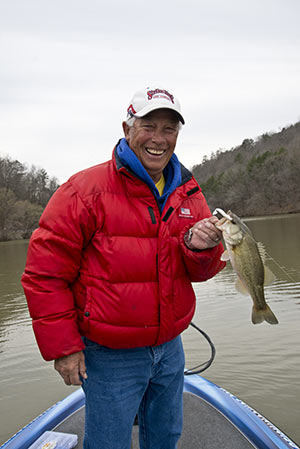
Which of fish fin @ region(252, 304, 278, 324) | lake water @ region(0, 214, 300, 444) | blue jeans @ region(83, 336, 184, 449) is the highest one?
fish fin @ region(252, 304, 278, 324)

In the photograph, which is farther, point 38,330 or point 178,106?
point 178,106

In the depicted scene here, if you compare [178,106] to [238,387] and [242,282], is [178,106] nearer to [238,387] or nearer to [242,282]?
[242,282]

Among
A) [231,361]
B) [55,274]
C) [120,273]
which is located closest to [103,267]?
[120,273]

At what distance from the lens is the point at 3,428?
207 inches

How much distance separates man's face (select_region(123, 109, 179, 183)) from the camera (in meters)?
2.47

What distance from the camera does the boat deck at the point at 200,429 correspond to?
3.47 m

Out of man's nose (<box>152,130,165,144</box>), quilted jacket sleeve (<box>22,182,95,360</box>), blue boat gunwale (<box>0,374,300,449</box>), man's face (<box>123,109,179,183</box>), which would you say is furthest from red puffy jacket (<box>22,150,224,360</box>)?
blue boat gunwale (<box>0,374,300,449</box>)

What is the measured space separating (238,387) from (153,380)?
370cm

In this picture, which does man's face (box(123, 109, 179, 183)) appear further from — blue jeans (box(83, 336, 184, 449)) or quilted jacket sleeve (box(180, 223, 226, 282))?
blue jeans (box(83, 336, 184, 449))

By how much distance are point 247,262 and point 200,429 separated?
6.53ft

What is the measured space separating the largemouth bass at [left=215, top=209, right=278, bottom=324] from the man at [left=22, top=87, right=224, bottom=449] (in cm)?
12

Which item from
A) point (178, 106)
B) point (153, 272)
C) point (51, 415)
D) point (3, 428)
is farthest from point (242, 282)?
point (3, 428)

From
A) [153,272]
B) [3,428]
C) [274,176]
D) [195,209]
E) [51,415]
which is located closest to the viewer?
[153,272]

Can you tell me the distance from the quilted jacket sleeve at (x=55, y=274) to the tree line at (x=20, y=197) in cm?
5572
